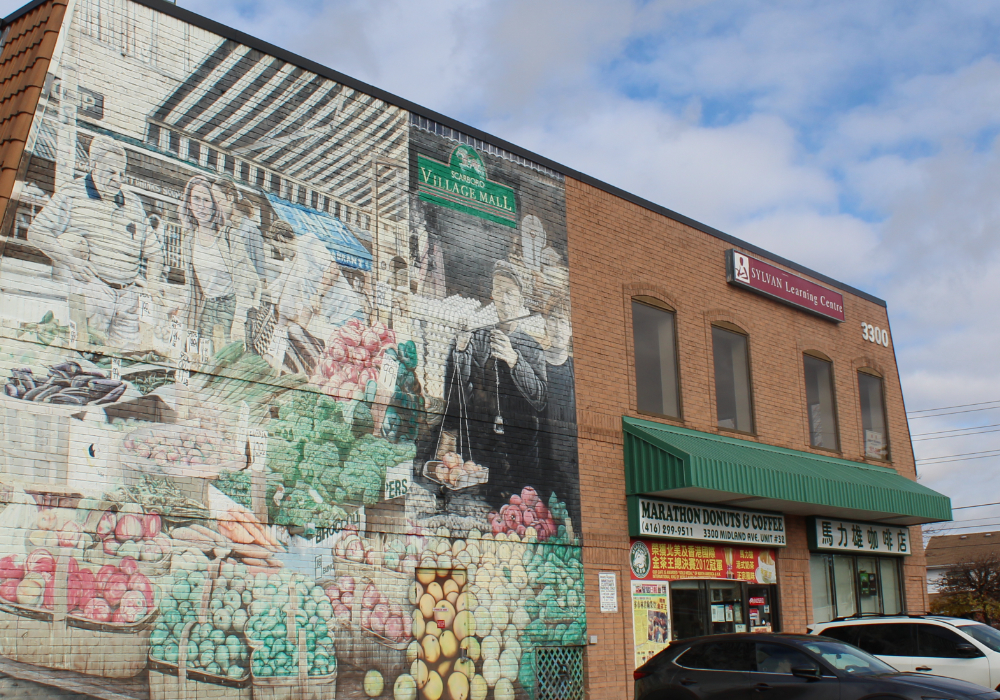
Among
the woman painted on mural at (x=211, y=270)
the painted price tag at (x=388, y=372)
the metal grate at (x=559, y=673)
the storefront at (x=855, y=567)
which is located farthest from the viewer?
the storefront at (x=855, y=567)

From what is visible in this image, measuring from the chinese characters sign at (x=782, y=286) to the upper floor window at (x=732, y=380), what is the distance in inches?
45.1

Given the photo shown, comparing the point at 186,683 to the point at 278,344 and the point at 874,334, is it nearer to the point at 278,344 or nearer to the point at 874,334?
the point at 278,344

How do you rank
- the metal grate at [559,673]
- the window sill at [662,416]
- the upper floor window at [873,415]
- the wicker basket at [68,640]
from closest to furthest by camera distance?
the wicker basket at [68,640]
the metal grate at [559,673]
the window sill at [662,416]
the upper floor window at [873,415]

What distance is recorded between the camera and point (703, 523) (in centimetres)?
1599

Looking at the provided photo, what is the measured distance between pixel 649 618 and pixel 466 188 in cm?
729

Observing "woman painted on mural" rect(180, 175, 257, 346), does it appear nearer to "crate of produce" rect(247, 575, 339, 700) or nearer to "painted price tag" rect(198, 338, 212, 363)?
"painted price tag" rect(198, 338, 212, 363)

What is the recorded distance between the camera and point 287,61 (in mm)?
11984

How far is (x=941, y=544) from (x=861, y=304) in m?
51.2

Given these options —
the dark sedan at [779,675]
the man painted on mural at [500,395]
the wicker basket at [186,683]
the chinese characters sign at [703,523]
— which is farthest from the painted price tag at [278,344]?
the chinese characters sign at [703,523]

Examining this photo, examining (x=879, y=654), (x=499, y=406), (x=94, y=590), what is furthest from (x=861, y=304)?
(x=94, y=590)

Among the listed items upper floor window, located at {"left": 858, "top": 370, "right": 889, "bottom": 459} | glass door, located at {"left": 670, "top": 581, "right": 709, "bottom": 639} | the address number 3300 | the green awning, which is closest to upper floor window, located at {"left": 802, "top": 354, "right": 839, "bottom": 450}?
the green awning

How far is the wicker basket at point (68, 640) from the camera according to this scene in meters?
8.56

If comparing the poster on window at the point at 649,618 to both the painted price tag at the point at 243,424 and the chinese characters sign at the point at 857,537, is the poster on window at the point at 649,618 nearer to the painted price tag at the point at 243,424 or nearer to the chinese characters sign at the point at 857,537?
the chinese characters sign at the point at 857,537

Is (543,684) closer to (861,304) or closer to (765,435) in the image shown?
(765,435)
